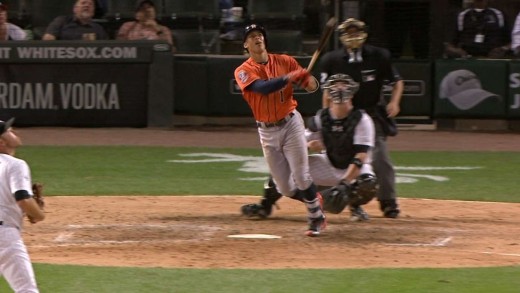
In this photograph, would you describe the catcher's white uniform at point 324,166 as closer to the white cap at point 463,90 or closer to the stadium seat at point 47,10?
the white cap at point 463,90

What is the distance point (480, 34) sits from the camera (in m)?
17.5

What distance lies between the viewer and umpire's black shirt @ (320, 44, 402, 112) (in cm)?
1041

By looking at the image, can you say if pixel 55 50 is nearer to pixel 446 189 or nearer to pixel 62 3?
pixel 62 3

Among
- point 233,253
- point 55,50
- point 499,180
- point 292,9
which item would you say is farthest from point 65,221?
point 292,9

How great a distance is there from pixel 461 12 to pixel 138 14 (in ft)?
15.6

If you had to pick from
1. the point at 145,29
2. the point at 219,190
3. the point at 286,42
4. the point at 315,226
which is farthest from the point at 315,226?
the point at 286,42

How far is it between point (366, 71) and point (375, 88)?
18 centimetres

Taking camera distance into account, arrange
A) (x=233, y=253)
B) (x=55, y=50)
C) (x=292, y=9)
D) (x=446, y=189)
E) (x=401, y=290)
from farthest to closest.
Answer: (x=292, y=9), (x=55, y=50), (x=446, y=189), (x=233, y=253), (x=401, y=290)

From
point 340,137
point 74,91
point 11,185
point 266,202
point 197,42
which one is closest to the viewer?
point 11,185

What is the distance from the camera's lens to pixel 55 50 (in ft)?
55.5

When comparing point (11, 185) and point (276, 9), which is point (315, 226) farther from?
point (276, 9)

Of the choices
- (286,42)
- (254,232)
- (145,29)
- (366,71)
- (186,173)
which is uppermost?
(366,71)

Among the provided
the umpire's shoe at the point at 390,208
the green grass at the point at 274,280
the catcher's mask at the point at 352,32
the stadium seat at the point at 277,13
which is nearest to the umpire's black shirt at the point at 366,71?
the catcher's mask at the point at 352,32

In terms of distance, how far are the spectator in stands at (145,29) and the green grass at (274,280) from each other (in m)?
9.73
